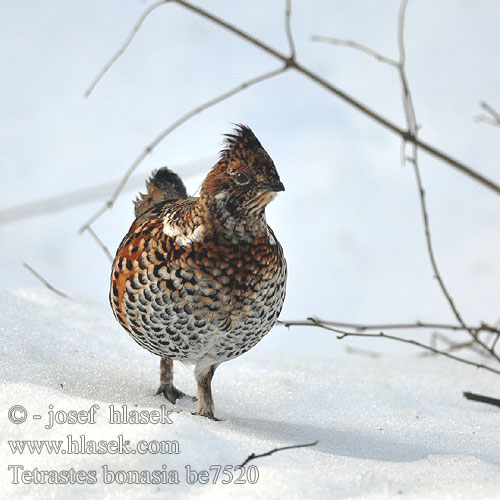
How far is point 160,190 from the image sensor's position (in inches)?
142

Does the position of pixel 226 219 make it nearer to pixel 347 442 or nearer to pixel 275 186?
pixel 275 186

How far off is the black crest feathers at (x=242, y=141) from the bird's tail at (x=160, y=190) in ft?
2.99

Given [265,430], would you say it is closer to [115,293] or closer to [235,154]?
[115,293]

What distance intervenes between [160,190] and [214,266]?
1.05 meters

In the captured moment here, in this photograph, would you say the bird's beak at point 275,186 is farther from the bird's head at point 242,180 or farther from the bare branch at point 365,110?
the bare branch at point 365,110

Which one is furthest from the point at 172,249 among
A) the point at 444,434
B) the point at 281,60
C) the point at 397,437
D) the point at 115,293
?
the point at 444,434

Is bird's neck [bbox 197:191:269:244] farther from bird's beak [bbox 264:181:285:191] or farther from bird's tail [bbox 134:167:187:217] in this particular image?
bird's tail [bbox 134:167:187:217]

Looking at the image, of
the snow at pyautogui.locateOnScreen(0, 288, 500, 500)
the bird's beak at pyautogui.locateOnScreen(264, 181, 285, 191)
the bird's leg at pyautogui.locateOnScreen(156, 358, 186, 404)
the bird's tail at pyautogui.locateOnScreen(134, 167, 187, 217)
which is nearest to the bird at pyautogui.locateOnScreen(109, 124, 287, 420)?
the bird's beak at pyautogui.locateOnScreen(264, 181, 285, 191)

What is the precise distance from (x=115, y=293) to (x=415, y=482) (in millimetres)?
1359

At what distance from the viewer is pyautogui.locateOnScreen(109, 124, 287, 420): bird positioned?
2674 mm

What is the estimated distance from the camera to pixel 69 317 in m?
4.33

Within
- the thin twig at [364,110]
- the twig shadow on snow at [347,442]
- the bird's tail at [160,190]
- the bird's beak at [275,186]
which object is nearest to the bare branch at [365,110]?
the thin twig at [364,110]

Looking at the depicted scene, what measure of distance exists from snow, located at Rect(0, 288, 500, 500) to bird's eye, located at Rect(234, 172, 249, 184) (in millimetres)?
878

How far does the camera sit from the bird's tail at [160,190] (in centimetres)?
358
